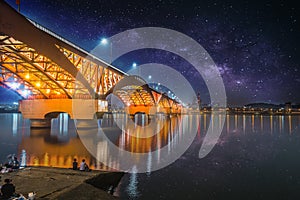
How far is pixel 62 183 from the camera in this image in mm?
10289

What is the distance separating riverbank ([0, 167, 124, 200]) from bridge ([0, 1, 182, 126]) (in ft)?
42.8

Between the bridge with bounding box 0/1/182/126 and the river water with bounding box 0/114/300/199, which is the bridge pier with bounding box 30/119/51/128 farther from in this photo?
the river water with bounding box 0/114/300/199

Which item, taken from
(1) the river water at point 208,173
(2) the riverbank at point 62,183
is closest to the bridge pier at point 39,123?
(1) the river water at point 208,173

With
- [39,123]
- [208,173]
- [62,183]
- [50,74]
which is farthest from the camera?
[39,123]

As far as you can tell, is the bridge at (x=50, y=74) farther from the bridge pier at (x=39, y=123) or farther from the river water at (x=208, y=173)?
the river water at (x=208, y=173)

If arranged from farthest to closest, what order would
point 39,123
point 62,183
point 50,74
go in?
point 39,123 → point 50,74 → point 62,183

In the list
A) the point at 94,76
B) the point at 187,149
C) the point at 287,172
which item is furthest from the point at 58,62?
the point at 287,172

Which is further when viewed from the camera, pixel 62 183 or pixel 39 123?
pixel 39 123

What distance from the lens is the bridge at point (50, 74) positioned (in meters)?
22.8

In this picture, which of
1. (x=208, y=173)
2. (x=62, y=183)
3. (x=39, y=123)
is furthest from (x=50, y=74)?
(x=208, y=173)

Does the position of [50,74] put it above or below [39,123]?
above

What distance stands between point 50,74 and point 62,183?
85.4ft

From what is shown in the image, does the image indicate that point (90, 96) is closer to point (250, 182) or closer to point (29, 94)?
point (29, 94)

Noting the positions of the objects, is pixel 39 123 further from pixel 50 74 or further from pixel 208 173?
pixel 208 173
